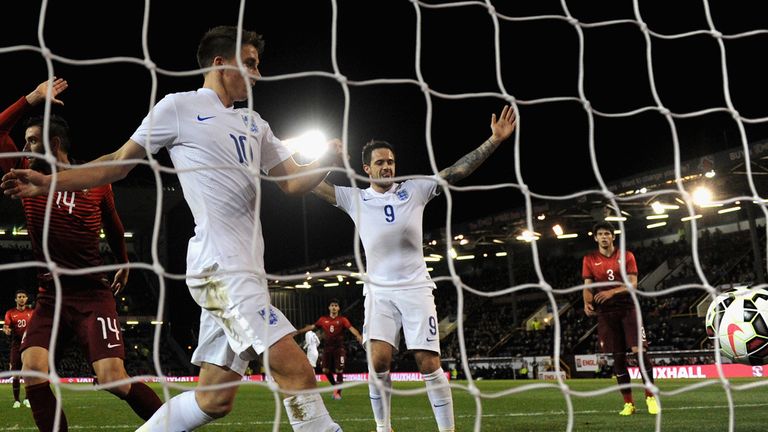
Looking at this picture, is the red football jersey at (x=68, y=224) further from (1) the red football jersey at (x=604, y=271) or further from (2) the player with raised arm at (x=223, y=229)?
(1) the red football jersey at (x=604, y=271)

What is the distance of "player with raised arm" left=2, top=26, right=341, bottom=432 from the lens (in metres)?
3.04

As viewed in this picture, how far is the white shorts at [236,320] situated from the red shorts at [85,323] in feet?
4.90

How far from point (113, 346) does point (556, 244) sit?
123 feet

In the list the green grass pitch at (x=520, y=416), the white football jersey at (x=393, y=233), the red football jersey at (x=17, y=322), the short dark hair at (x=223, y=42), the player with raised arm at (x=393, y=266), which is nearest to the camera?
the short dark hair at (x=223, y=42)

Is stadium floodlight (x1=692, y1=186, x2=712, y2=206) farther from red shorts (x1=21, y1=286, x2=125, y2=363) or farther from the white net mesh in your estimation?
red shorts (x1=21, y1=286, x2=125, y2=363)

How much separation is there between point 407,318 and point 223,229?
2.42 m

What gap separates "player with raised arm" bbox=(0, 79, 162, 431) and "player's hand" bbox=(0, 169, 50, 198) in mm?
1570

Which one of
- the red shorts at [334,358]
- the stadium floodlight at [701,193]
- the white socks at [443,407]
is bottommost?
the red shorts at [334,358]

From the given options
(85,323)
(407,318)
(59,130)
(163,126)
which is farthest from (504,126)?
(85,323)

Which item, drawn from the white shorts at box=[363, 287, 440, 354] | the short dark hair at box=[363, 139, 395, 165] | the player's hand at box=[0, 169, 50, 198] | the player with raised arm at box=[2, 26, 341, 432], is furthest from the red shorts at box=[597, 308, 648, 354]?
the player's hand at box=[0, 169, 50, 198]

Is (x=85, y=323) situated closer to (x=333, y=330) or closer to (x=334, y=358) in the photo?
(x=333, y=330)

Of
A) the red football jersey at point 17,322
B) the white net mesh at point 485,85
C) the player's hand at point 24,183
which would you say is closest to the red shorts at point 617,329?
the player's hand at point 24,183

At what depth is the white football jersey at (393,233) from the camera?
5.45 metres

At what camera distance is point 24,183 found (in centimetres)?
274
